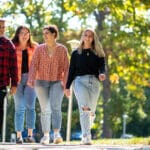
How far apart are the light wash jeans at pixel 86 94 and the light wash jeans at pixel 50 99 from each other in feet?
1.11

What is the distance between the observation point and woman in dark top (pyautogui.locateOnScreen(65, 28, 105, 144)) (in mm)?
9023

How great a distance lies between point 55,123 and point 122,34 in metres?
16.1

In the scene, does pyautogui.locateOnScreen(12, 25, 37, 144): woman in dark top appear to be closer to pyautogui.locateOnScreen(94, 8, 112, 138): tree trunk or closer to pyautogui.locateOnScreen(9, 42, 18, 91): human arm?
pyautogui.locateOnScreen(9, 42, 18, 91): human arm

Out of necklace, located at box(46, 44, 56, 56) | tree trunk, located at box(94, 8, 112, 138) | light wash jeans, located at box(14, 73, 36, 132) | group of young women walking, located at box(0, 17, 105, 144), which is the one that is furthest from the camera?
tree trunk, located at box(94, 8, 112, 138)

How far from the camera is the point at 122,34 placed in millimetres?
25062

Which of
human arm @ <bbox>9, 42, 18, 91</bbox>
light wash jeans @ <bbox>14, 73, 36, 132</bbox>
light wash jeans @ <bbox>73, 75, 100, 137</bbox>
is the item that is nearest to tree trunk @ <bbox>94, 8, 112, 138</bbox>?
light wash jeans @ <bbox>14, 73, 36, 132</bbox>

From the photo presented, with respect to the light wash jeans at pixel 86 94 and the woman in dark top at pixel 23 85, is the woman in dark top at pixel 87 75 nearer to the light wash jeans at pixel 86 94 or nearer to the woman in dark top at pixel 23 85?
the light wash jeans at pixel 86 94

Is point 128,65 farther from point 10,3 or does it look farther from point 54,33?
point 54,33

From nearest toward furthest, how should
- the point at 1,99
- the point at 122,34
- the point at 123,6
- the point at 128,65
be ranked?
the point at 1,99 < the point at 123,6 < the point at 122,34 < the point at 128,65

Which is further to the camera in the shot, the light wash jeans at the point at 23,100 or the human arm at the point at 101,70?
the light wash jeans at the point at 23,100

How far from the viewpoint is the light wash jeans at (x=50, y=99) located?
9.30m

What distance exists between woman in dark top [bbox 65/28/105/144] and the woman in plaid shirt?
263 mm

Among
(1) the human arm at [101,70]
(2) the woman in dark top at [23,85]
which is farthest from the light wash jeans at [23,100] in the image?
(1) the human arm at [101,70]

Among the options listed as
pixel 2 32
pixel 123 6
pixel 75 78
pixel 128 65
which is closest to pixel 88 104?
pixel 75 78
